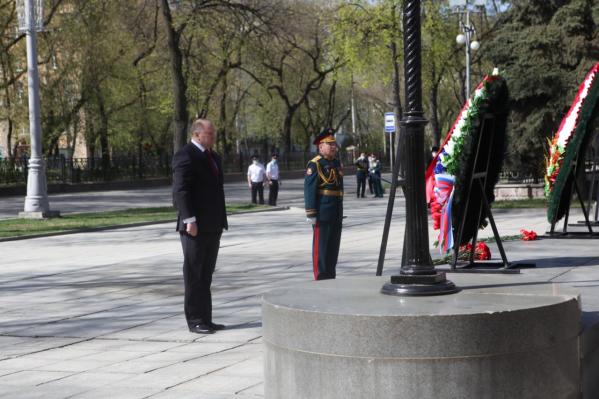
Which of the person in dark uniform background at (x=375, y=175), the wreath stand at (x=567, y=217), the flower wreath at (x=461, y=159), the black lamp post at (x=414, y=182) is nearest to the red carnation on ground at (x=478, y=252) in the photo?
the flower wreath at (x=461, y=159)

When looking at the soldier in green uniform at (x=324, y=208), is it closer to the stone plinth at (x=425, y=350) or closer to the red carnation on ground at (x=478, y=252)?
the red carnation on ground at (x=478, y=252)

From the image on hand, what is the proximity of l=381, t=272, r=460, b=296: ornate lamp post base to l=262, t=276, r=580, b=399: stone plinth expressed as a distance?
0.37m

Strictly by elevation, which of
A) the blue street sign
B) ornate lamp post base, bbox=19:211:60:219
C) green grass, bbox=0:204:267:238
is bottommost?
green grass, bbox=0:204:267:238

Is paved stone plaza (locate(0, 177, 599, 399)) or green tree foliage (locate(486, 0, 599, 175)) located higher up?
green tree foliage (locate(486, 0, 599, 175))

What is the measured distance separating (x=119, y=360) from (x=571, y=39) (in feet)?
83.0

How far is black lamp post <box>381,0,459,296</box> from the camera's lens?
6102 mm

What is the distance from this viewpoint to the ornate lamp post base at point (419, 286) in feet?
19.6

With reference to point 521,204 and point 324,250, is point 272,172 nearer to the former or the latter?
point 521,204

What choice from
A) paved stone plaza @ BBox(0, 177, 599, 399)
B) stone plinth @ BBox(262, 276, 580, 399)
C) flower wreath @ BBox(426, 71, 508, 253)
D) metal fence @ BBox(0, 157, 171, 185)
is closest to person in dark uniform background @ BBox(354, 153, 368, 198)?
metal fence @ BBox(0, 157, 171, 185)

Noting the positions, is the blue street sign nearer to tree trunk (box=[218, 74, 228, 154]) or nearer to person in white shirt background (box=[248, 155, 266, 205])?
person in white shirt background (box=[248, 155, 266, 205])

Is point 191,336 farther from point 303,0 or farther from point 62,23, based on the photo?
point 303,0

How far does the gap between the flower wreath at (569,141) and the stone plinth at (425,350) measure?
8.90 meters

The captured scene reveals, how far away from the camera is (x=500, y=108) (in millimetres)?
10844

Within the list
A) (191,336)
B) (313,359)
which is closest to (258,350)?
(191,336)
